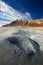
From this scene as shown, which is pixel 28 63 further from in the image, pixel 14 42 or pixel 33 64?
pixel 14 42

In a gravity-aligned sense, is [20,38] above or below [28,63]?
above

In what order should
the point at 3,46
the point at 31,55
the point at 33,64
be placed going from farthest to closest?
1. the point at 3,46
2. the point at 31,55
3. the point at 33,64

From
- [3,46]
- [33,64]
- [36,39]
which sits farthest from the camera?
[36,39]

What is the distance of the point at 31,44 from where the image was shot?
4.44 metres

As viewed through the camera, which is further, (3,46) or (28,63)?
(3,46)

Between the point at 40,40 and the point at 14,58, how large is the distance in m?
1.16

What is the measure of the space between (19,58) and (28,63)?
0.29m

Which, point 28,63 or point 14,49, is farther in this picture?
point 14,49

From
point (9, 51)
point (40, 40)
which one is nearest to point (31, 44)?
point (40, 40)

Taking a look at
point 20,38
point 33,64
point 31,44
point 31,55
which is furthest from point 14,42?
point 33,64

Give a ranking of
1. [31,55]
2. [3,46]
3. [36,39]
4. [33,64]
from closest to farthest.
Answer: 1. [33,64]
2. [31,55]
3. [3,46]
4. [36,39]

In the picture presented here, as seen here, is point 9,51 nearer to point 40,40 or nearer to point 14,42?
point 14,42

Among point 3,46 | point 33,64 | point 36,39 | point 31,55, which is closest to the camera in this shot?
point 33,64

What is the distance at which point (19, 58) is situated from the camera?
391 cm
